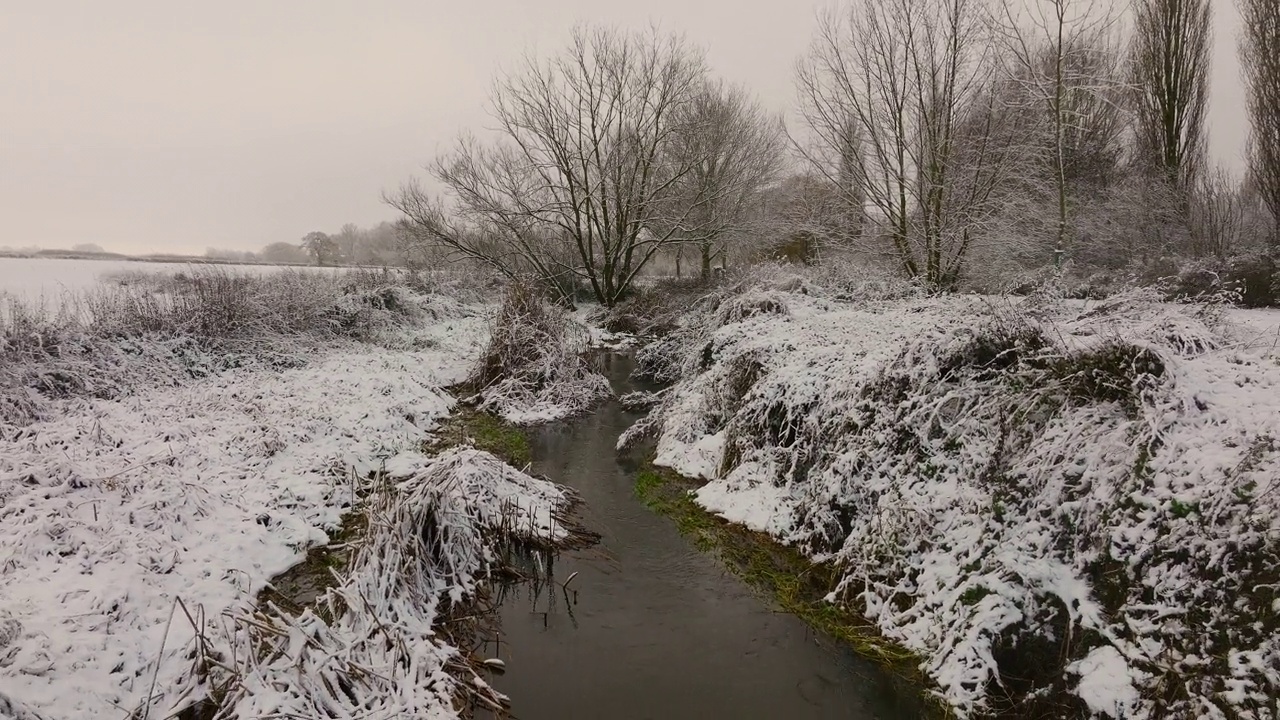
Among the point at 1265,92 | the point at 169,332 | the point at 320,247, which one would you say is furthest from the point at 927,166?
the point at 320,247

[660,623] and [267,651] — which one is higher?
[267,651]

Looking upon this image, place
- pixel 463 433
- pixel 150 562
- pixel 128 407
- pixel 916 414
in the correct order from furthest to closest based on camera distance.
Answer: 1. pixel 463 433
2. pixel 128 407
3. pixel 916 414
4. pixel 150 562

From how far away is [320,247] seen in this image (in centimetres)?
4766

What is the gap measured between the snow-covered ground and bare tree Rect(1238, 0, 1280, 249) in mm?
20014

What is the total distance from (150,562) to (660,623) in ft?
13.9

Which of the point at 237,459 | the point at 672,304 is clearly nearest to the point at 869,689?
the point at 237,459

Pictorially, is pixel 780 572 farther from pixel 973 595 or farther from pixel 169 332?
pixel 169 332

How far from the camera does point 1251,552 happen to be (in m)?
3.21

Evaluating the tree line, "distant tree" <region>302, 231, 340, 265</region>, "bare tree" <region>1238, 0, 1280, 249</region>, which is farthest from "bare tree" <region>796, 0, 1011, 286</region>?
"distant tree" <region>302, 231, 340, 265</region>

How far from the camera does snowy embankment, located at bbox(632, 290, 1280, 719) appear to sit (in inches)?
128

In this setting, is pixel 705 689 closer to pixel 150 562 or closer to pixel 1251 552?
pixel 1251 552

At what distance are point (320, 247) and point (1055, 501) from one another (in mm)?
53296

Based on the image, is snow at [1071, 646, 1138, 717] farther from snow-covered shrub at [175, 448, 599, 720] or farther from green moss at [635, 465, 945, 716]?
snow-covered shrub at [175, 448, 599, 720]

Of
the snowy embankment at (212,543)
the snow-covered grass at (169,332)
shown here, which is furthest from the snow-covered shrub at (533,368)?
the snow-covered grass at (169,332)
